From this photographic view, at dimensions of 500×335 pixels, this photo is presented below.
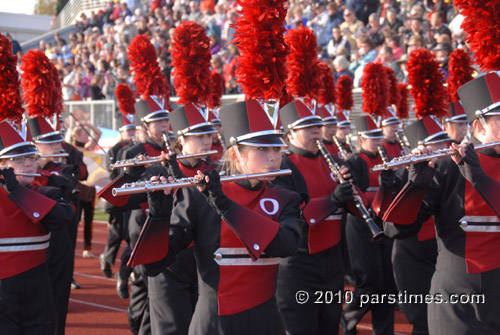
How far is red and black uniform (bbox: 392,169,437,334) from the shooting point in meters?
5.66

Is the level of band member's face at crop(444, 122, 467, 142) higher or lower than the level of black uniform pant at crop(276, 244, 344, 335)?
higher

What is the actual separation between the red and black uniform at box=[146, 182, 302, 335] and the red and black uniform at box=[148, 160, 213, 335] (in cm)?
117

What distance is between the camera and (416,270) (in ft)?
18.9

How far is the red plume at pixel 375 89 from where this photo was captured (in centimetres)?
834

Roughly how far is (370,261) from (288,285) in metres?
1.71

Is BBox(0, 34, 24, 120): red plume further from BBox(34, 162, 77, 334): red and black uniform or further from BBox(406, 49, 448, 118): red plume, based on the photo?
BBox(406, 49, 448, 118): red plume

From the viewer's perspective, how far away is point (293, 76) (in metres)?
6.17

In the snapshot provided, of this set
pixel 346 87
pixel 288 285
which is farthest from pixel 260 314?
pixel 346 87

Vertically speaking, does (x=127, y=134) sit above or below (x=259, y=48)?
below

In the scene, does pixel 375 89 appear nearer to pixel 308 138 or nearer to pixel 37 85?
pixel 308 138

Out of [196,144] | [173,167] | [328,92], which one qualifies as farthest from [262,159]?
[328,92]

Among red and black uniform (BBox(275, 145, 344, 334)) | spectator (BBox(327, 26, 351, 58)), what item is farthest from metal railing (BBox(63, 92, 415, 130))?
red and black uniform (BBox(275, 145, 344, 334))

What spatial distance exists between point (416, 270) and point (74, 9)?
96.4 ft

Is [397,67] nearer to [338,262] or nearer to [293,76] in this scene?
[293,76]
